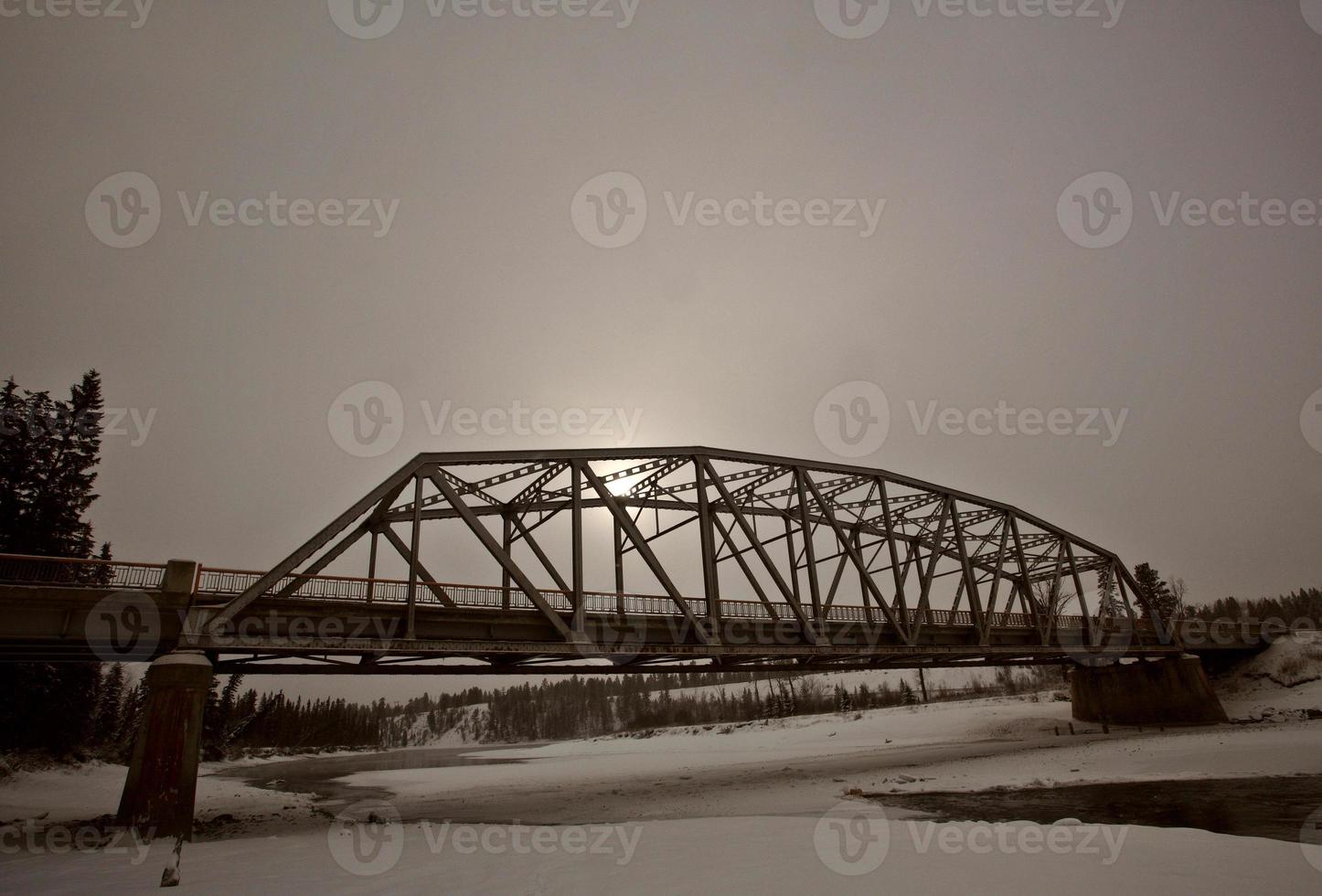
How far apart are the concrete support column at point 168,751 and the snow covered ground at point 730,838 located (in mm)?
1307

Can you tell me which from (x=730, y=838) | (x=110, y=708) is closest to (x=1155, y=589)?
(x=730, y=838)

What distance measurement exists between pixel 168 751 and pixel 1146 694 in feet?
190

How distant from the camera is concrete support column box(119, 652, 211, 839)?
15086 mm

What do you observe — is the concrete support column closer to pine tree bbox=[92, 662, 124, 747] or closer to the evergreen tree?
the evergreen tree

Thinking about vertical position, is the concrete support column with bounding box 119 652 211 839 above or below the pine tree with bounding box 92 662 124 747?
above

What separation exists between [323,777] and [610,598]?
4457 centimetres

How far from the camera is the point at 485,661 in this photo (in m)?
23.7

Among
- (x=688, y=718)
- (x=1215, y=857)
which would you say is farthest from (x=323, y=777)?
(x=688, y=718)

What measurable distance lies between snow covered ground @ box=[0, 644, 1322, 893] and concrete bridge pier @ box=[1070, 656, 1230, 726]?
5658mm

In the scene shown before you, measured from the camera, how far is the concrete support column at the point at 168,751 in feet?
49.5

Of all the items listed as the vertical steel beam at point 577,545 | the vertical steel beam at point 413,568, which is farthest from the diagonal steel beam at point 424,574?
the vertical steel beam at point 577,545

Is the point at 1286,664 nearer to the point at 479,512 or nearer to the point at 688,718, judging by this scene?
the point at 479,512

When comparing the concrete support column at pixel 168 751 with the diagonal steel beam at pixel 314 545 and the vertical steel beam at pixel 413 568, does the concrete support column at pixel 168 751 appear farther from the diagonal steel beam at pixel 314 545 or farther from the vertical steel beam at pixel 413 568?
Result: the vertical steel beam at pixel 413 568

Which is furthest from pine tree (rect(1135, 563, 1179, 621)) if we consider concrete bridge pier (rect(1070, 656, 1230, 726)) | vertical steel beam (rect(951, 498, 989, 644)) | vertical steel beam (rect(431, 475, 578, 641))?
vertical steel beam (rect(431, 475, 578, 641))
